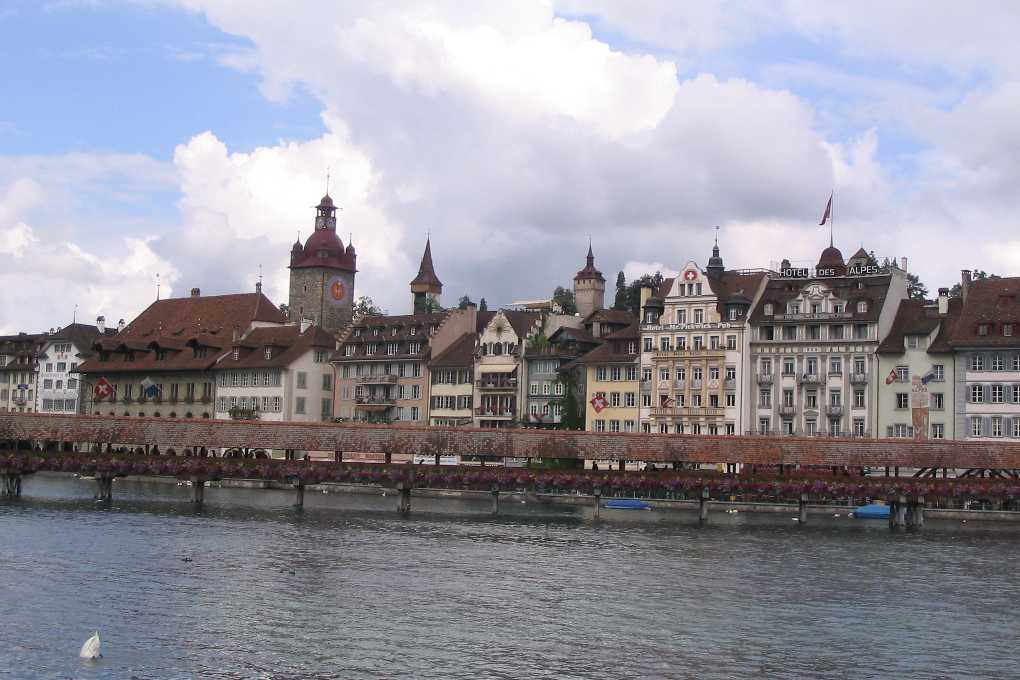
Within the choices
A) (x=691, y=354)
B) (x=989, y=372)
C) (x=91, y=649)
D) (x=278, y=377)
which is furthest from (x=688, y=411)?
(x=91, y=649)

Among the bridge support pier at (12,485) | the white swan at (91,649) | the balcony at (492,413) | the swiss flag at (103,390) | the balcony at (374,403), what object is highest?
the swiss flag at (103,390)

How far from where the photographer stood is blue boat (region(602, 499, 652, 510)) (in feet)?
283

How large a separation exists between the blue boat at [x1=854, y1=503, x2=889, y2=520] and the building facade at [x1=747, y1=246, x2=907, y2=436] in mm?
13313

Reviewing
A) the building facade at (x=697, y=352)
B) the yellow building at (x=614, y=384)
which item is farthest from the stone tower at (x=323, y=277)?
the building facade at (x=697, y=352)

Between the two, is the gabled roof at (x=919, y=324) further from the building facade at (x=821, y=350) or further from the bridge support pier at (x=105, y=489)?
the bridge support pier at (x=105, y=489)

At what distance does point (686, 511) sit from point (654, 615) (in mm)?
44251

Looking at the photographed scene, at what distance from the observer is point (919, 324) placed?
95.2 metres

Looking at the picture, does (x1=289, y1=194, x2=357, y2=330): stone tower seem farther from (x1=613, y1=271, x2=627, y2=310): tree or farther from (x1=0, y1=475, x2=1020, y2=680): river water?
(x1=0, y1=475, x2=1020, y2=680): river water

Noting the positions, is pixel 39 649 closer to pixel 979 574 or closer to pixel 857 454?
pixel 979 574

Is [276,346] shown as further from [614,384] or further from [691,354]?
[691,354]

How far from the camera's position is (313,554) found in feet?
175

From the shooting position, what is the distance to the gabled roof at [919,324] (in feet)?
307

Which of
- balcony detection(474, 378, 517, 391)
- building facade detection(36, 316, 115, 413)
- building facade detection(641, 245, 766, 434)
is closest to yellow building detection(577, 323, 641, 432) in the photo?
building facade detection(641, 245, 766, 434)

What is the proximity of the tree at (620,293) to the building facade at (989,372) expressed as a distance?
231 ft
